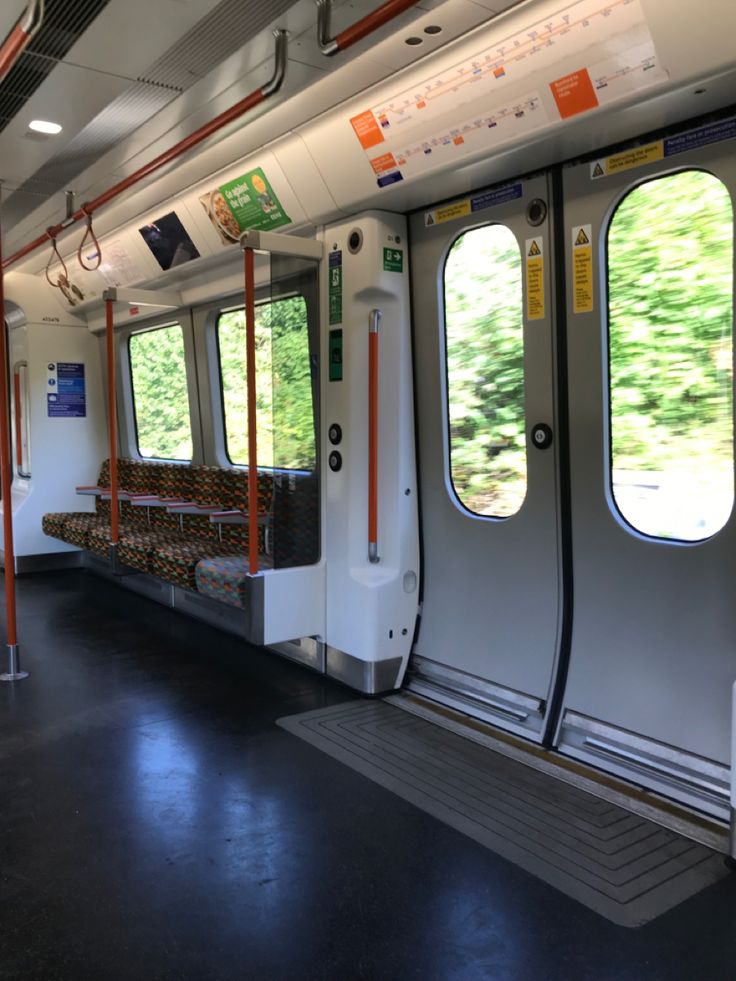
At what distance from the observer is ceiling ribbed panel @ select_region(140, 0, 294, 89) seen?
10.9ft

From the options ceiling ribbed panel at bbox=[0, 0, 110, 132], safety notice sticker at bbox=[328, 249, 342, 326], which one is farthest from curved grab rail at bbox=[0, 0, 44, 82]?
safety notice sticker at bbox=[328, 249, 342, 326]

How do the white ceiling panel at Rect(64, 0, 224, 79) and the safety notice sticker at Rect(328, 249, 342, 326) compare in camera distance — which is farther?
the safety notice sticker at Rect(328, 249, 342, 326)

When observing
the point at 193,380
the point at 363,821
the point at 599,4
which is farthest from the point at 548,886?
the point at 193,380

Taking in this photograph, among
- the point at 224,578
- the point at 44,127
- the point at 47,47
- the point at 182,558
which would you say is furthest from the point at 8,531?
the point at 47,47

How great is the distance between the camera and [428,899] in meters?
2.73

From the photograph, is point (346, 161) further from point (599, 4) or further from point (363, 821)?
point (363, 821)

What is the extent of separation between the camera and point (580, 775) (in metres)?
3.66

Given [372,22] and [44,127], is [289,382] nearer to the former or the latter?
[44,127]

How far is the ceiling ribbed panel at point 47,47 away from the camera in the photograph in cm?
333

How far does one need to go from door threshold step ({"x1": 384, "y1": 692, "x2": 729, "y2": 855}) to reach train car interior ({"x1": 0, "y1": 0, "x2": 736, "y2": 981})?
2 centimetres

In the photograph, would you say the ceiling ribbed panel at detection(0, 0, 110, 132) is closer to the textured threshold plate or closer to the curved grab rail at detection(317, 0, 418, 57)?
the curved grab rail at detection(317, 0, 418, 57)

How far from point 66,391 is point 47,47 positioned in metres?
5.43

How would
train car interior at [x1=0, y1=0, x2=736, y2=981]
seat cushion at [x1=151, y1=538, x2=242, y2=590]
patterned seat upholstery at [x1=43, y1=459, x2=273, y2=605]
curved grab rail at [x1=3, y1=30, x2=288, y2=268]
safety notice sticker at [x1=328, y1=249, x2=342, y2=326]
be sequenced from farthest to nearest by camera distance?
patterned seat upholstery at [x1=43, y1=459, x2=273, y2=605] < seat cushion at [x1=151, y1=538, x2=242, y2=590] < safety notice sticker at [x1=328, y1=249, x2=342, y2=326] < curved grab rail at [x1=3, y1=30, x2=288, y2=268] < train car interior at [x1=0, y1=0, x2=736, y2=981]

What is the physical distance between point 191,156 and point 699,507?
3.78 meters
